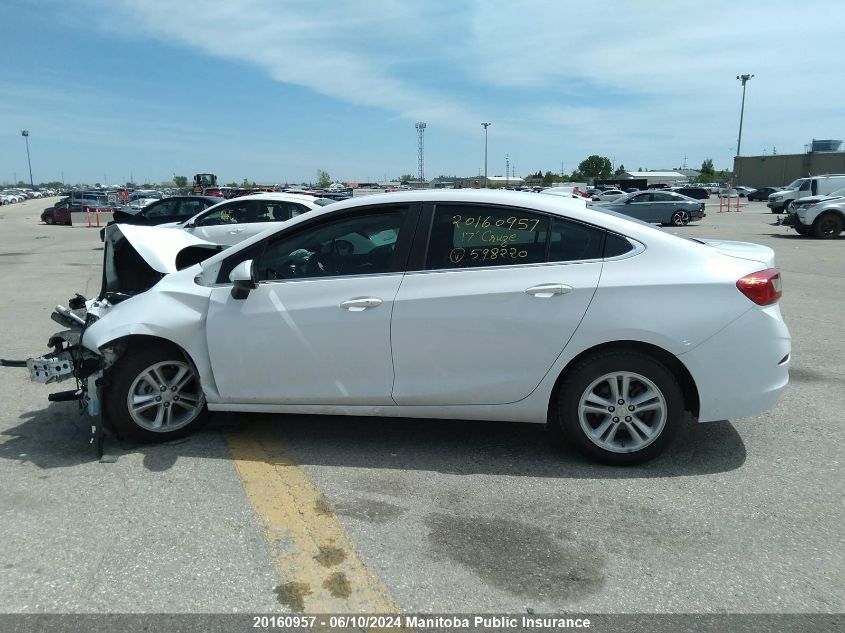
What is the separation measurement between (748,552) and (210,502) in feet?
8.94

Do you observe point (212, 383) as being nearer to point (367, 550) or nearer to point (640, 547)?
point (367, 550)

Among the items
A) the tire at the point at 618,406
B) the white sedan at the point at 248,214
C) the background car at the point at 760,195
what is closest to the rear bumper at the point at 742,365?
the tire at the point at 618,406

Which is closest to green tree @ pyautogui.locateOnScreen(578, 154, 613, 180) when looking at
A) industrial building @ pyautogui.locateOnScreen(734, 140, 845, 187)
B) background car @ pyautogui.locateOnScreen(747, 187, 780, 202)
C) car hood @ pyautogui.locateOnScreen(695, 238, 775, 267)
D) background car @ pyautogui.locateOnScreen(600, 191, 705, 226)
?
industrial building @ pyautogui.locateOnScreen(734, 140, 845, 187)

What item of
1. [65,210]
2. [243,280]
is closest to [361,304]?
[243,280]

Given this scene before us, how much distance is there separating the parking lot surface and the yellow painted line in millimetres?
10

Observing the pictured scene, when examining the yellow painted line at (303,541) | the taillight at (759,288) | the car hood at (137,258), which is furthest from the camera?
the car hood at (137,258)

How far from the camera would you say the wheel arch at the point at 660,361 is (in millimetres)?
3844

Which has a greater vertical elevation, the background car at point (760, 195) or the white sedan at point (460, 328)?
the white sedan at point (460, 328)

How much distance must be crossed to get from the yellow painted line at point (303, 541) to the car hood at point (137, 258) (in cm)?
156

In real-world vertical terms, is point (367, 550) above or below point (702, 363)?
below

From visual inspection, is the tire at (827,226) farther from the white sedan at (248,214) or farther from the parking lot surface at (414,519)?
the parking lot surface at (414,519)

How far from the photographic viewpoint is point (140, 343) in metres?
4.30

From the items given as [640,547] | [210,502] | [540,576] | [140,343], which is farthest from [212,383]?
[640,547]

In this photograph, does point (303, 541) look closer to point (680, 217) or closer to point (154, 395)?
point (154, 395)
